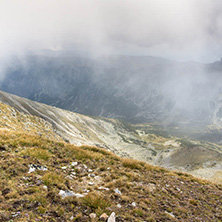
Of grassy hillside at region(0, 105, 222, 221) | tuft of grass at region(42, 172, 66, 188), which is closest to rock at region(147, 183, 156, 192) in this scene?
grassy hillside at region(0, 105, 222, 221)

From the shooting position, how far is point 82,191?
9.63m

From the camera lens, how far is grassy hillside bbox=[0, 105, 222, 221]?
7211 mm

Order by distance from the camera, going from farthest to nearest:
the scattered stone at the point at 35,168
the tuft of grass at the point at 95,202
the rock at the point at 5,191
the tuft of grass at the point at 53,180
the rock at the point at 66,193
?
the scattered stone at the point at 35,168, the tuft of grass at the point at 53,180, the rock at the point at 66,193, the tuft of grass at the point at 95,202, the rock at the point at 5,191

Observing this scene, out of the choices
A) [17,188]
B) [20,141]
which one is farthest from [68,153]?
[17,188]

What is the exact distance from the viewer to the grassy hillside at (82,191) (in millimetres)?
7211

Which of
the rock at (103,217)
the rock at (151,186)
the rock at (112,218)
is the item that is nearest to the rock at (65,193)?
the rock at (103,217)

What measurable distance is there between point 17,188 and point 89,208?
392 centimetres

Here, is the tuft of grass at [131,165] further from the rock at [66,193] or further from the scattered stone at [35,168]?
the scattered stone at [35,168]

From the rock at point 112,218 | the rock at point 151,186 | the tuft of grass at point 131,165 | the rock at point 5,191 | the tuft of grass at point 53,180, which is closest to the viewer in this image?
the rock at point 112,218

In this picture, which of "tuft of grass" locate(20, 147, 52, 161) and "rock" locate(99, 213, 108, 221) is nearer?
"rock" locate(99, 213, 108, 221)

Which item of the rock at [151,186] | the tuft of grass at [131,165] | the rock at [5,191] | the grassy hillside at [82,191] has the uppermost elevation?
the rock at [5,191]

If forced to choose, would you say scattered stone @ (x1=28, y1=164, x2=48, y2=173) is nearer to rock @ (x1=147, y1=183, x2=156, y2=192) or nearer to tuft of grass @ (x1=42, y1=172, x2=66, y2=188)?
tuft of grass @ (x1=42, y1=172, x2=66, y2=188)

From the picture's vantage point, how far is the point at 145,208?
897 centimetres

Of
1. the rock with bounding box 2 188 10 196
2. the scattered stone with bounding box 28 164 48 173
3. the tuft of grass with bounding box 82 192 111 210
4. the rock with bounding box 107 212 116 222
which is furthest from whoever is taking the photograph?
the scattered stone with bounding box 28 164 48 173
